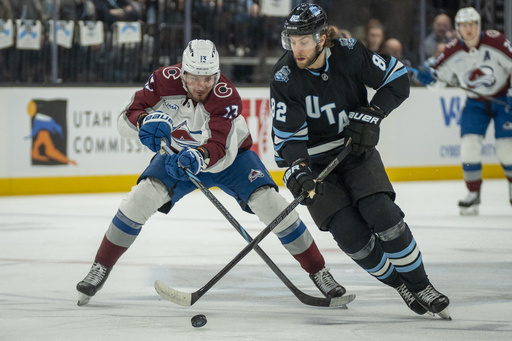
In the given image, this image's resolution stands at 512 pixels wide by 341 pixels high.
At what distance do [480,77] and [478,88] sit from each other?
9 centimetres

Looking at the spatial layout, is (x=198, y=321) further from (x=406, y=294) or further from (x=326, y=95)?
(x=326, y=95)

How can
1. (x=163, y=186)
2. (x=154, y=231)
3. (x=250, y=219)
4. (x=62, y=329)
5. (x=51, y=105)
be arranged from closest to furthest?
(x=62, y=329) → (x=163, y=186) → (x=154, y=231) → (x=250, y=219) → (x=51, y=105)

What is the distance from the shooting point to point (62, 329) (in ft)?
9.49

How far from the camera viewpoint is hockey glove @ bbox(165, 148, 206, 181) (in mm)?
3150

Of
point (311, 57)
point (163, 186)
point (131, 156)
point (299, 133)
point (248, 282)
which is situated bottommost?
point (131, 156)

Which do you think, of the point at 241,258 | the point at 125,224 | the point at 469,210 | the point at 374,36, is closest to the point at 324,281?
the point at 241,258

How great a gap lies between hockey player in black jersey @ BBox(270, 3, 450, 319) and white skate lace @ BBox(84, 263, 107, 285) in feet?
2.50

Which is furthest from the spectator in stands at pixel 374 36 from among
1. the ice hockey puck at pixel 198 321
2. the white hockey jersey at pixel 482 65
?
the ice hockey puck at pixel 198 321

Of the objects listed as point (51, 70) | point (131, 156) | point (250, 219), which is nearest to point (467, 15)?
point (250, 219)

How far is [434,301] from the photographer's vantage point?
294cm

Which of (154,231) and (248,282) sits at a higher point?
(248,282)

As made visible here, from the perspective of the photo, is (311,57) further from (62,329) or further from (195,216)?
(195,216)

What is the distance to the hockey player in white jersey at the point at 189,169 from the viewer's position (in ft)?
10.7

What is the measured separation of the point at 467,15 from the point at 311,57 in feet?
11.0
